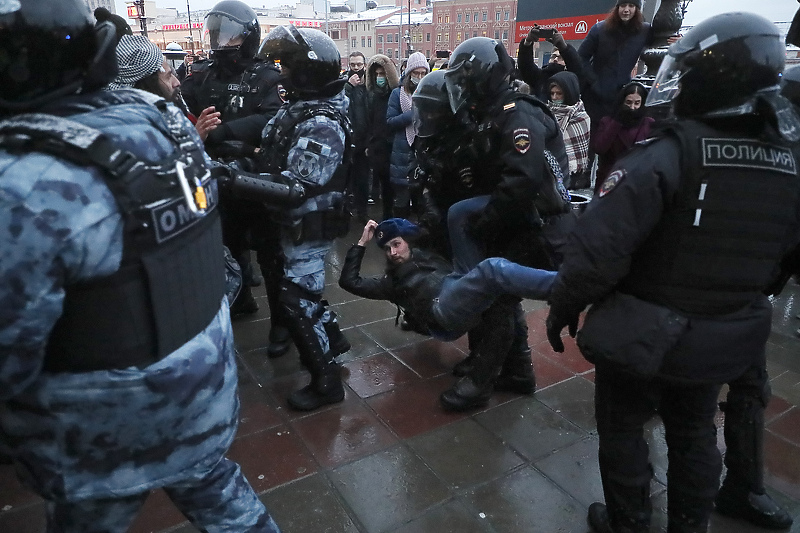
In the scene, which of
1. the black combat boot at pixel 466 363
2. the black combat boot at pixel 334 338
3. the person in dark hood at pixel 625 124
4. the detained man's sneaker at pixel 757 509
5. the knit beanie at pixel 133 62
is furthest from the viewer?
the person in dark hood at pixel 625 124

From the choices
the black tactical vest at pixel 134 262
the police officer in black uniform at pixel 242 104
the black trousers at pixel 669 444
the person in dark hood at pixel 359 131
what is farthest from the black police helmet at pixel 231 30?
the black trousers at pixel 669 444

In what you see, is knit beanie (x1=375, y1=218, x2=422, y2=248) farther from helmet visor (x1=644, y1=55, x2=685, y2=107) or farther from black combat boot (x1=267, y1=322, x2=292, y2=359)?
helmet visor (x1=644, y1=55, x2=685, y2=107)

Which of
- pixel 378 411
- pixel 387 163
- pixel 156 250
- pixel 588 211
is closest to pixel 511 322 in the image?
pixel 378 411

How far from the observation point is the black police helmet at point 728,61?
170cm

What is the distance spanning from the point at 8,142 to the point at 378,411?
8.16ft

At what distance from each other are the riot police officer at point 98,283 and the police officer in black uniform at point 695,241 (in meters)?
1.22

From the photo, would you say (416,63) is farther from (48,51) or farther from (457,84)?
(48,51)

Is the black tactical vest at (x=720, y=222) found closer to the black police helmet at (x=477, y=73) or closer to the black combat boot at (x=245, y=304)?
the black police helmet at (x=477, y=73)

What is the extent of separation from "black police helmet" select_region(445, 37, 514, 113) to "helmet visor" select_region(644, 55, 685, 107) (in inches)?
52.4

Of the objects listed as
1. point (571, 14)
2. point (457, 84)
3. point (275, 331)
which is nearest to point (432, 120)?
point (457, 84)

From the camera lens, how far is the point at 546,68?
6230mm

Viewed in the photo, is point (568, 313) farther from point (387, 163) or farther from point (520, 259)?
point (387, 163)

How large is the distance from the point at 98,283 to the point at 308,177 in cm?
176

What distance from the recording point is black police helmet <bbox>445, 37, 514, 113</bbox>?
10.4 ft
